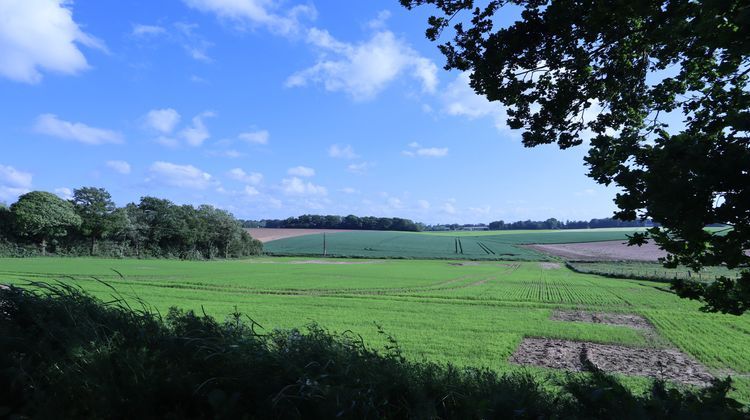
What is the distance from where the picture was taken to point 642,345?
15969 mm

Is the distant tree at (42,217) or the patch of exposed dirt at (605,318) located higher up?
the distant tree at (42,217)

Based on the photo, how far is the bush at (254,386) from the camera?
251 centimetres

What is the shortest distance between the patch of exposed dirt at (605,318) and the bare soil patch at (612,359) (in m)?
5.60

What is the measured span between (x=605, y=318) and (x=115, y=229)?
73.2m

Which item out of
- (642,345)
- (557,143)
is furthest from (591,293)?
(557,143)

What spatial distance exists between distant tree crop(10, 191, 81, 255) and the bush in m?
72.2

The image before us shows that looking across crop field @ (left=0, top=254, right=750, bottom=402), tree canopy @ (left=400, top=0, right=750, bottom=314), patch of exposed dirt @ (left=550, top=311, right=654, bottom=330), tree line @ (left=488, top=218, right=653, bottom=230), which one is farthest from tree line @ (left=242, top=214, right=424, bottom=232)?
tree canopy @ (left=400, top=0, right=750, bottom=314)

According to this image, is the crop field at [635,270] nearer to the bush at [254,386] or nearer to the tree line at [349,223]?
the bush at [254,386]

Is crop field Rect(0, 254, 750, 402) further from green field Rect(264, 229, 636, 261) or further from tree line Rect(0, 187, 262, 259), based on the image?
green field Rect(264, 229, 636, 261)

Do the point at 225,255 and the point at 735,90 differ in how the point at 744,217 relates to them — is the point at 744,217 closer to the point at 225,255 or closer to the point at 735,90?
the point at 735,90

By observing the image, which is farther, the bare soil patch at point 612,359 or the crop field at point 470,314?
the crop field at point 470,314

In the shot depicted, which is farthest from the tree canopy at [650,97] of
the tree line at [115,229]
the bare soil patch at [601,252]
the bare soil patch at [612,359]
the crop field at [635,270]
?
the tree line at [115,229]

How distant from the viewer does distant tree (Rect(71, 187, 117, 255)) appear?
6819 centimetres

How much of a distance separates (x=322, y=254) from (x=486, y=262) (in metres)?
31.5
